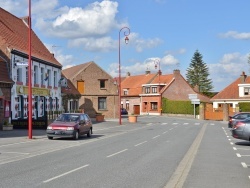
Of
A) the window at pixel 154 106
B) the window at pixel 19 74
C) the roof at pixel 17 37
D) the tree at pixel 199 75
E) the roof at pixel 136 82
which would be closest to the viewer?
the roof at pixel 17 37

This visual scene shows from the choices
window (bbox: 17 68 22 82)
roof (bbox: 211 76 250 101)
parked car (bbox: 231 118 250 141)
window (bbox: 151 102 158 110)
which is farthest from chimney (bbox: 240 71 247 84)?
parked car (bbox: 231 118 250 141)

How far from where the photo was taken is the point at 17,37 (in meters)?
40.6

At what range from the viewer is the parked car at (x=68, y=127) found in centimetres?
2433

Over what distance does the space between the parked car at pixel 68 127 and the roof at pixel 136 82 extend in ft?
218

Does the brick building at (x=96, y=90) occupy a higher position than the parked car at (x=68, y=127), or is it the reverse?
the brick building at (x=96, y=90)

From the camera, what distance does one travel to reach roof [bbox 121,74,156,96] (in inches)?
3745

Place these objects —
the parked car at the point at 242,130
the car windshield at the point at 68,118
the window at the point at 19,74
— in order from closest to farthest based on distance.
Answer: the parked car at the point at 242,130 < the car windshield at the point at 68,118 < the window at the point at 19,74

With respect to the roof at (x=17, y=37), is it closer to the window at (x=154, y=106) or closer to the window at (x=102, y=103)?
the window at (x=102, y=103)

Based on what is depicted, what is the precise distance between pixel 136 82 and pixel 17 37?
61.2 meters

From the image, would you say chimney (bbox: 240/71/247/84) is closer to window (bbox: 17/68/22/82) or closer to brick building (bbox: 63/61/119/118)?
brick building (bbox: 63/61/119/118)

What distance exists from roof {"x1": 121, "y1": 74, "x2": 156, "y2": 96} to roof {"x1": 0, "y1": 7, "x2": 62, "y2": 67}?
154 ft

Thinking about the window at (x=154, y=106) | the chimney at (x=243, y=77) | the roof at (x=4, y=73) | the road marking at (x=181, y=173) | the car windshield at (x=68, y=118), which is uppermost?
the chimney at (x=243, y=77)

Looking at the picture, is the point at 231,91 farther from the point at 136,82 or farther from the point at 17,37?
the point at 17,37

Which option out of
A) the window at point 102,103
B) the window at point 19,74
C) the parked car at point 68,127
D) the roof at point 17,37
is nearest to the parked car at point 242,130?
the parked car at point 68,127
